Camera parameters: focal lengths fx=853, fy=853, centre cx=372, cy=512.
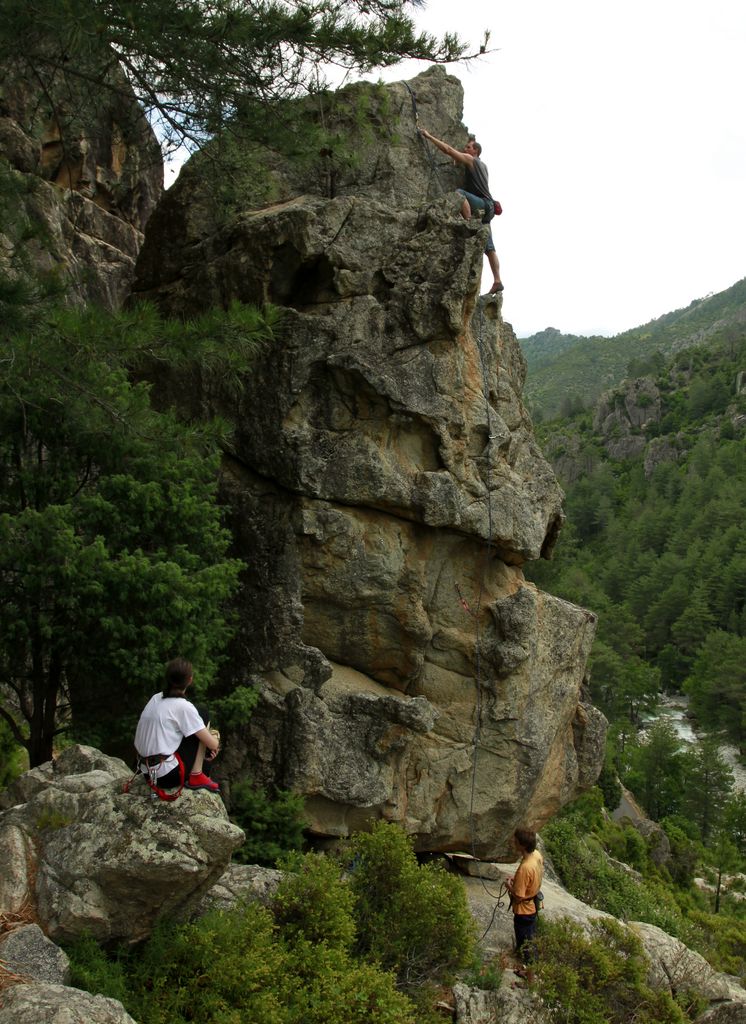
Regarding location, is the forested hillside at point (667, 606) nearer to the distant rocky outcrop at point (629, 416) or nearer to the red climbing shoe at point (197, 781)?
the distant rocky outcrop at point (629, 416)

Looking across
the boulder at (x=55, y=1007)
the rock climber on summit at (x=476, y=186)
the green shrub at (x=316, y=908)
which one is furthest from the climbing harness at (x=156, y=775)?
the rock climber on summit at (x=476, y=186)

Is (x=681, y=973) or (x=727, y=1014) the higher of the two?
(x=681, y=973)

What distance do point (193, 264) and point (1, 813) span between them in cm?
931

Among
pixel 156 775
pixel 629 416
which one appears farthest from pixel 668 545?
pixel 156 775

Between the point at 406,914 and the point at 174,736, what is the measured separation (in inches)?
150

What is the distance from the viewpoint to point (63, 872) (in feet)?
23.4

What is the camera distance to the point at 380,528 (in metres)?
13.0

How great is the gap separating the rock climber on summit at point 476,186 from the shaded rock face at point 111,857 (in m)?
10.0

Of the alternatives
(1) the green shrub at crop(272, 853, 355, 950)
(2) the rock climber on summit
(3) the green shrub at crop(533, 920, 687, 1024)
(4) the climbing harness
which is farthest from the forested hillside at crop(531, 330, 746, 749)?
(4) the climbing harness

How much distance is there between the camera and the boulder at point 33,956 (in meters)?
6.34

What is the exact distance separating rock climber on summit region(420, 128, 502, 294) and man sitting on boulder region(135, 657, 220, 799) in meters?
9.46

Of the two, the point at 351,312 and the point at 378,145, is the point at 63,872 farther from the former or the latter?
the point at 378,145

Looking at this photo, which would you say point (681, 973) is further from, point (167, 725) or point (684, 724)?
point (684, 724)

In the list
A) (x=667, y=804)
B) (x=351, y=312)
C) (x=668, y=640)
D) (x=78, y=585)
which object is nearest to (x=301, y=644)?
(x=78, y=585)
